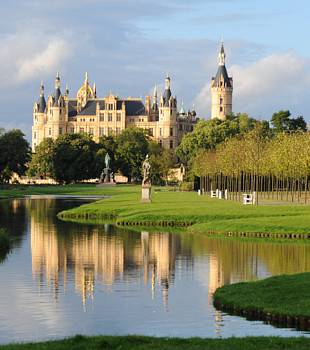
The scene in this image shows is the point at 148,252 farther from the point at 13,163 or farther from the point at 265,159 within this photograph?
the point at 13,163

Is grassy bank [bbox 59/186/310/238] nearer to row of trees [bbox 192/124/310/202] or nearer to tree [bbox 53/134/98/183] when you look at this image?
row of trees [bbox 192/124/310/202]

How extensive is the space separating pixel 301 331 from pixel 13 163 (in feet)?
436

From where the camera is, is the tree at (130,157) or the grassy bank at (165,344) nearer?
the grassy bank at (165,344)

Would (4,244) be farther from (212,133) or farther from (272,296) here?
(212,133)

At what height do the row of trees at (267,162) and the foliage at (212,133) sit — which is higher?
the foliage at (212,133)

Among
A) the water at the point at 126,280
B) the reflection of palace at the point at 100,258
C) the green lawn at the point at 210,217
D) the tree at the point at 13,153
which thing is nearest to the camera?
the water at the point at 126,280

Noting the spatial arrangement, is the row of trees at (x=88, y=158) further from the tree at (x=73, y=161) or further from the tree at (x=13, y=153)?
the tree at (x=13, y=153)

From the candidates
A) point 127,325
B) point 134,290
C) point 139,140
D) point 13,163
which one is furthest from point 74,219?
point 139,140

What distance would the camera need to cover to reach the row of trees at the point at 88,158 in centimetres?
16862

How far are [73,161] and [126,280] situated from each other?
13642 cm

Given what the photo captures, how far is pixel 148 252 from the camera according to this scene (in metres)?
43.5

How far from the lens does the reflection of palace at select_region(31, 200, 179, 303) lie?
34.3 metres

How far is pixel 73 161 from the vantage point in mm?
169500

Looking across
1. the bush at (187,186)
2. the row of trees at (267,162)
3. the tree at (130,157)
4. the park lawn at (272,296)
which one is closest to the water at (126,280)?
the park lawn at (272,296)
